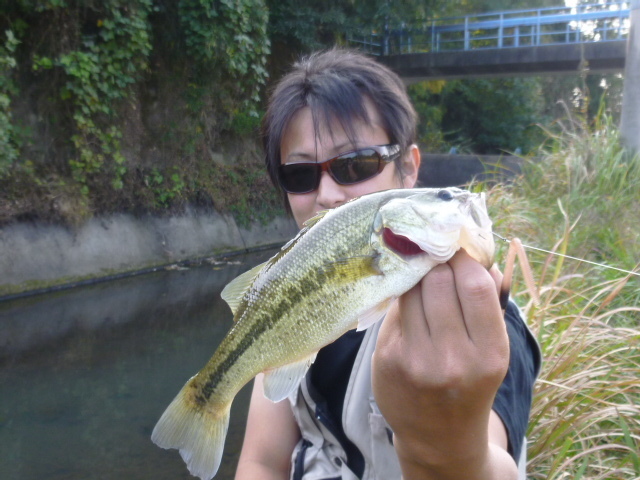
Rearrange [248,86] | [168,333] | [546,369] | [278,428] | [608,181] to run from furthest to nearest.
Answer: [248,86] → [168,333] → [608,181] → [546,369] → [278,428]

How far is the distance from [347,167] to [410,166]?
41cm

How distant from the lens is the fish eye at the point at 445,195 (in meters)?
1.40

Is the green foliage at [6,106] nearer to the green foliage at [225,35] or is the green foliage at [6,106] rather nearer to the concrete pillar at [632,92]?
the green foliage at [225,35]

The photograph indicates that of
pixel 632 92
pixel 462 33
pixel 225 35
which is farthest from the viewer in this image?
pixel 462 33

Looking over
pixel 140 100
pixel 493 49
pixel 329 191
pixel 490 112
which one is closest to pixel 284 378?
pixel 329 191

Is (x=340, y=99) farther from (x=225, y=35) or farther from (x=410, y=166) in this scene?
(x=225, y=35)

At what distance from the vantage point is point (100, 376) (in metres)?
5.63

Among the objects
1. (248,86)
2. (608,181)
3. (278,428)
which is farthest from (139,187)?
(278,428)

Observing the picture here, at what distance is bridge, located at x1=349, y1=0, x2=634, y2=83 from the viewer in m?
19.2

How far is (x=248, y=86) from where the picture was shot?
12.9 metres

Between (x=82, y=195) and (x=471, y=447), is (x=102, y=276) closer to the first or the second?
(x=82, y=195)

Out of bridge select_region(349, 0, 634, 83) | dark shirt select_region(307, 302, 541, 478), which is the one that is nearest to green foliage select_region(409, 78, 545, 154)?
bridge select_region(349, 0, 634, 83)

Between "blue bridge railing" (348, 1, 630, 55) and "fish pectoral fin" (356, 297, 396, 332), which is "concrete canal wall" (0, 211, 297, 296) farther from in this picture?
"blue bridge railing" (348, 1, 630, 55)

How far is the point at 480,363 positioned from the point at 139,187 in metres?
11.0
